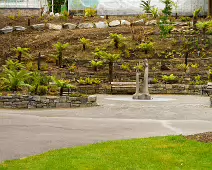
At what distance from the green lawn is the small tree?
22.5 metres

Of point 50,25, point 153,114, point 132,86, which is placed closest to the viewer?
point 153,114

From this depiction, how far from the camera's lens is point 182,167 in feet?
26.9

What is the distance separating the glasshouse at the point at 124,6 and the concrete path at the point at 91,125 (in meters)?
23.2

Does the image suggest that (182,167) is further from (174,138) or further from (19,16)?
(19,16)

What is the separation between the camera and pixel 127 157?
880 cm

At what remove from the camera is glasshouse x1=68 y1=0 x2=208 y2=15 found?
135 feet

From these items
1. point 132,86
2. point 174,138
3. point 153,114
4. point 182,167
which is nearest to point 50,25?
point 132,86

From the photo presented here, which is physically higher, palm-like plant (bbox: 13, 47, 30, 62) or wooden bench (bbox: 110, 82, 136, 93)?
palm-like plant (bbox: 13, 47, 30, 62)

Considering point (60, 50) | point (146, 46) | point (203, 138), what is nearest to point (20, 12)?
point (60, 50)

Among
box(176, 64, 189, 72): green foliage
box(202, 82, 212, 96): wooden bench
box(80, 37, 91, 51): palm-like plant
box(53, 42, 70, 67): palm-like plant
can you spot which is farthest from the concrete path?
box(80, 37, 91, 51): palm-like plant

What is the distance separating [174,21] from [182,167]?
31.0 m

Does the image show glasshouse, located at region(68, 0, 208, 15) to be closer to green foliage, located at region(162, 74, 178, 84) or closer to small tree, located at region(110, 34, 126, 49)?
small tree, located at region(110, 34, 126, 49)

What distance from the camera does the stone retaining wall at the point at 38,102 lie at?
1812 cm

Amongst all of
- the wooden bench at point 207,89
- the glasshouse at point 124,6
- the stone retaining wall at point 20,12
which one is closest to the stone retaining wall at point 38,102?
the wooden bench at point 207,89
